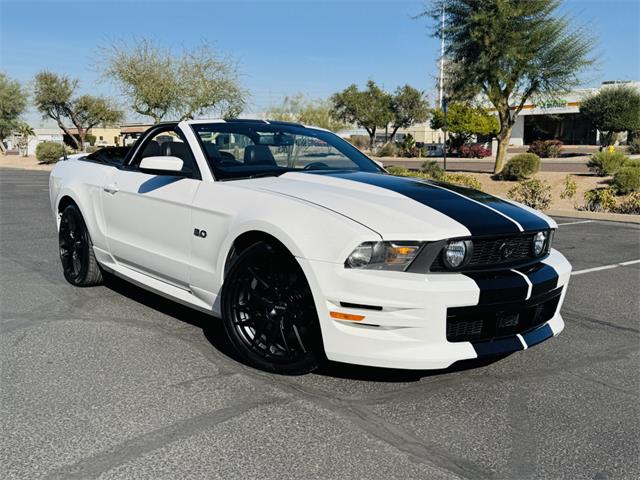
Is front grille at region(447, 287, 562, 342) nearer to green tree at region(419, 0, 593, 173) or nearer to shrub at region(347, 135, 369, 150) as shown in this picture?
green tree at region(419, 0, 593, 173)

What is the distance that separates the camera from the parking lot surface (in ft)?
9.66

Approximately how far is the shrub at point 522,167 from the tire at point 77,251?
53.4ft

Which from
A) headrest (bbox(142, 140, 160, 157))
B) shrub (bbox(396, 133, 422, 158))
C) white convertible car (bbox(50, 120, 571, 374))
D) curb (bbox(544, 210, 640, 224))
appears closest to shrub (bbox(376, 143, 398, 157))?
shrub (bbox(396, 133, 422, 158))

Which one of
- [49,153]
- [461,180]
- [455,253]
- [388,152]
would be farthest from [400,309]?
[388,152]

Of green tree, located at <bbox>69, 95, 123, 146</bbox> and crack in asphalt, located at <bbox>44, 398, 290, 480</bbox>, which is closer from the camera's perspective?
crack in asphalt, located at <bbox>44, 398, 290, 480</bbox>

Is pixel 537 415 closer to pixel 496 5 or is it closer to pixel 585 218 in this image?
pixel 585 218

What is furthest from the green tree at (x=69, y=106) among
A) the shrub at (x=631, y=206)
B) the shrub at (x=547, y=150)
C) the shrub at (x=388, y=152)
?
the shrub at (x=631, y=206)

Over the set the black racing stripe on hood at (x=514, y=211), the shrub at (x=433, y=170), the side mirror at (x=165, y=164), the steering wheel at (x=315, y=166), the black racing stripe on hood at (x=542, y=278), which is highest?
the side mirror at (x=165, y=164)

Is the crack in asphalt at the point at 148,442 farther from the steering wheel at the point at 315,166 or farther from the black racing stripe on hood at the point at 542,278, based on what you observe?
the steering wheel at the point at 315,166

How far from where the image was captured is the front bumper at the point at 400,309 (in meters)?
3.38

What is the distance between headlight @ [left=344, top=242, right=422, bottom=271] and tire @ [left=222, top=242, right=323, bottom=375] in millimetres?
386

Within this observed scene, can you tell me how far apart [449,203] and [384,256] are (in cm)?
72

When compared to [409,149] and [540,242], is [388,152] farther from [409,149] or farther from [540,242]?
[540,242]

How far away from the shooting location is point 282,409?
351 cm
